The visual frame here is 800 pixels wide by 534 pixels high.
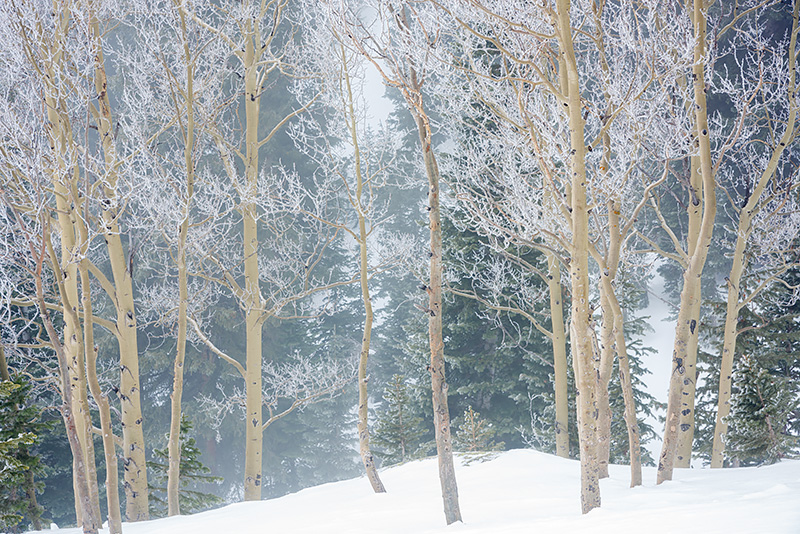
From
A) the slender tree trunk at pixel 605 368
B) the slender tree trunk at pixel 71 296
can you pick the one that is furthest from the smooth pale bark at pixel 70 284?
the slender tree trunk at pixel 605 368

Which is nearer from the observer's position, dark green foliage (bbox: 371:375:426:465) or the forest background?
the forest background

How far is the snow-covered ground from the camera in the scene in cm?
368

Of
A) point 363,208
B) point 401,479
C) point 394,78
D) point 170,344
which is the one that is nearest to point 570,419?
point 401,479

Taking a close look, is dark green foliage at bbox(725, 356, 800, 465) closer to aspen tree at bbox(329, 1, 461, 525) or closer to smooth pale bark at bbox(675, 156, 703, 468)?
smooth pale bark at bbox(675, 156, 703, 468)

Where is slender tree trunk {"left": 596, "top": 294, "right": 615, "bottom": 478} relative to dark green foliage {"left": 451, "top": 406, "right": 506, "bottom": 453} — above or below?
above

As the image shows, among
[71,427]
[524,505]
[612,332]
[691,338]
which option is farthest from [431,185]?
[691,338]

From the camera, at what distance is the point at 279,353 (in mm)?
22250

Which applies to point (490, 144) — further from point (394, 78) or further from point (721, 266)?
point (721, 266)

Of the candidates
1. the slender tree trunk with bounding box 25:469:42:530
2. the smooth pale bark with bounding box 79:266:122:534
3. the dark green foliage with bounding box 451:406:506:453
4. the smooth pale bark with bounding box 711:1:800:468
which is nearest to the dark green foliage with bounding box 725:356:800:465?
the smooth pale bark with bounding box 711:1:800:468

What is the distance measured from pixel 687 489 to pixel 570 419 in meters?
6.84

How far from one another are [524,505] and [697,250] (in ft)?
10.5

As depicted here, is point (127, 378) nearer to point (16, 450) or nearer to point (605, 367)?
point (16, 450)

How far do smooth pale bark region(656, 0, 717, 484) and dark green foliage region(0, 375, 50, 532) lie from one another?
6460 mm

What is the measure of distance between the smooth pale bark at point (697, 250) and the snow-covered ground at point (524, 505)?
0.45 metres
